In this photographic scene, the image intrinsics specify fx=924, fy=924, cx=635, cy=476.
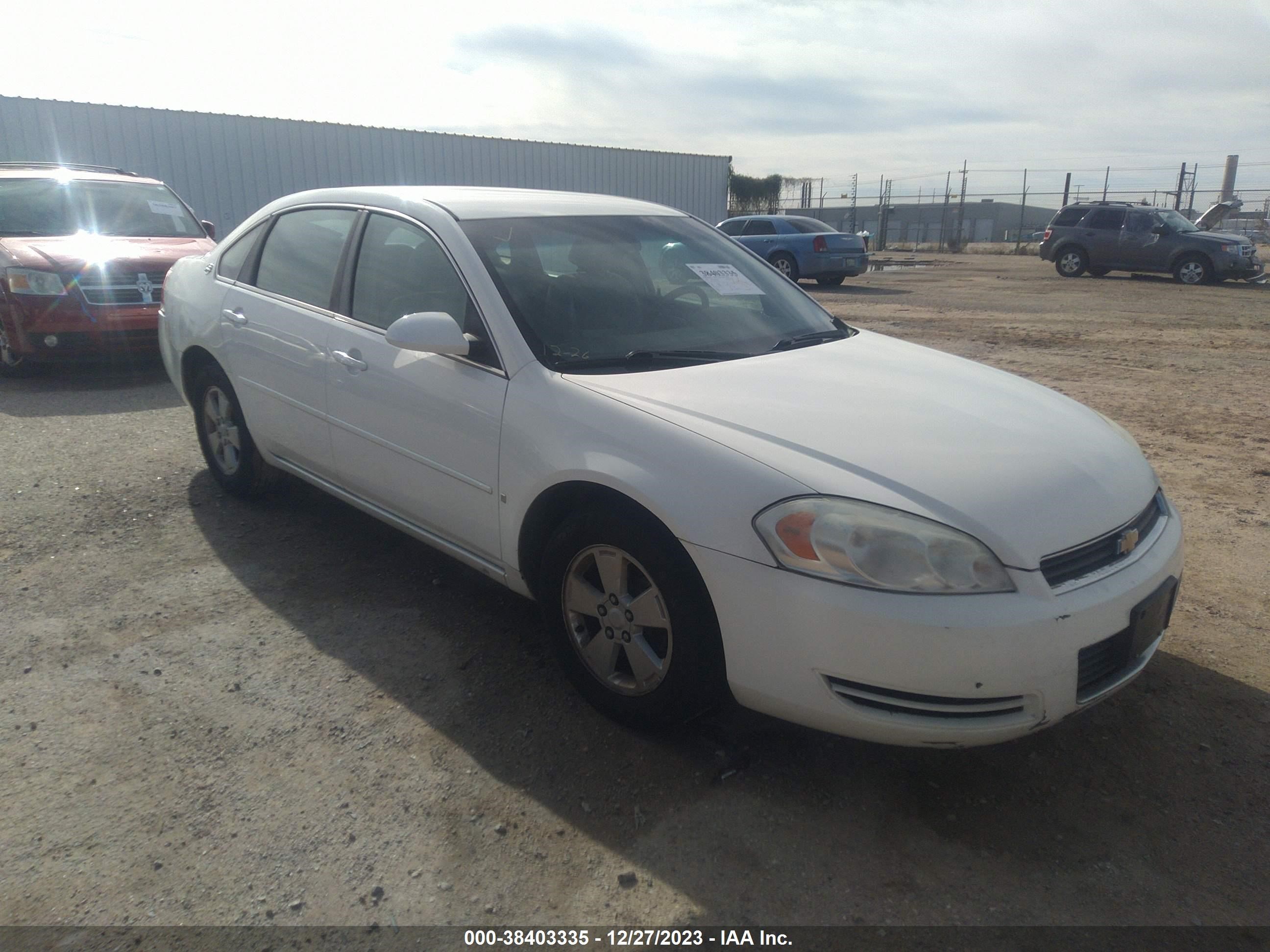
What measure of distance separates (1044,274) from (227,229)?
18242 millimetres

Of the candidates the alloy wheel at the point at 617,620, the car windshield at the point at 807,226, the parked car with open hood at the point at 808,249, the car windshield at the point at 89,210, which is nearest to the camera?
the alloy wheel at the point at 617,620

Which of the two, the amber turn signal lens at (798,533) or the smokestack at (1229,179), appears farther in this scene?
the smokestack at (1229,179)

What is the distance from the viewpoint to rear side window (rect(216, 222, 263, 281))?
4.42 metres

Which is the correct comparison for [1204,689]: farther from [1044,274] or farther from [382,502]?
[1044,274]

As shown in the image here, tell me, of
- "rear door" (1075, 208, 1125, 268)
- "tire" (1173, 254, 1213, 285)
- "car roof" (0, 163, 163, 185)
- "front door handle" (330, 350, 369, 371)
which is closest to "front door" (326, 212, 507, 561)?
"front door handle" (330, 350, 369, 371)

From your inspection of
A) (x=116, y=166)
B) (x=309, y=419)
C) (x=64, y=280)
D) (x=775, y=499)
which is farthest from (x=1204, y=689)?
(x=116, y=166)

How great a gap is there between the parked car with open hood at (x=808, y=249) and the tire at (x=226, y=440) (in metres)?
13.9

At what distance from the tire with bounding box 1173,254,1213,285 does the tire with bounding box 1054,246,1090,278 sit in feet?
6.42

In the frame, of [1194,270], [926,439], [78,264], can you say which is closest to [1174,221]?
[1194,270]

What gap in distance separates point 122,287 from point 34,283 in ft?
2.00

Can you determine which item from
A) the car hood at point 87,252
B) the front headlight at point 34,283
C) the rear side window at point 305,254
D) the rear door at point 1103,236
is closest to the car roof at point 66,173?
the car hood at point 87,252

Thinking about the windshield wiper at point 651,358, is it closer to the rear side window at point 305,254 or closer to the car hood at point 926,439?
the car hood at point 926,439

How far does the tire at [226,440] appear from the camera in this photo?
14.7ft

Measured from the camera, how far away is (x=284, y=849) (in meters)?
2.33
